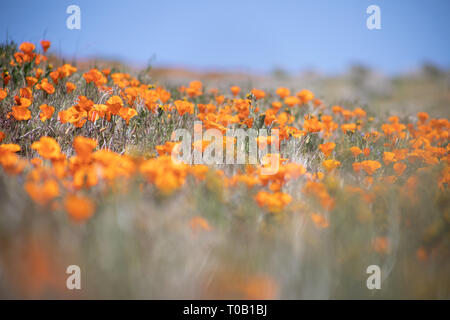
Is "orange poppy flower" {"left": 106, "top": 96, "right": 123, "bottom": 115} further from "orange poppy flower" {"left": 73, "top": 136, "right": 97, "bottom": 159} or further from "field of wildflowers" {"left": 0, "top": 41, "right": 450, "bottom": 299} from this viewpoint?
"orange poppy flower" {"left": 73, "top": 136, "right": 97, "bottom": 159}

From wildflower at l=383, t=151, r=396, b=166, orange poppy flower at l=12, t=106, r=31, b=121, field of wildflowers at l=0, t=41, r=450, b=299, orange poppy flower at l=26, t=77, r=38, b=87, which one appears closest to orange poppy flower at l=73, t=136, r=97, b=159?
field of wildflowers at l=0, t=41, r=450, b=299

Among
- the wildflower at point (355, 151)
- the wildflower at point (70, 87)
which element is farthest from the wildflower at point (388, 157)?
the wildflower at point (70, 87)

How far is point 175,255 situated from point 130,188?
43cm

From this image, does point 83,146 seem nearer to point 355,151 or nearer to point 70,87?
point 70,87

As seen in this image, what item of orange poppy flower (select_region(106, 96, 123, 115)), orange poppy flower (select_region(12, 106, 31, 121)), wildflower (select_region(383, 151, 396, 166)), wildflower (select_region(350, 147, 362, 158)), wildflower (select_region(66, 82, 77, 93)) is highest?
wildflower (select_region(66, 82, 77, 93))

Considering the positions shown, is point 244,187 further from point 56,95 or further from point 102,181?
point 56,95

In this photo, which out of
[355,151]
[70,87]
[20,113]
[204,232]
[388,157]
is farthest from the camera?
[70,87]

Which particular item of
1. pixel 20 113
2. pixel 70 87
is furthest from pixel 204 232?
pixel 70 87

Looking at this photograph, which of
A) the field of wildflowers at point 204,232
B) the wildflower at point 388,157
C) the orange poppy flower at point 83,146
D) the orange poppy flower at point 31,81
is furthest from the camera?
the orange poppy flower at point 31,81

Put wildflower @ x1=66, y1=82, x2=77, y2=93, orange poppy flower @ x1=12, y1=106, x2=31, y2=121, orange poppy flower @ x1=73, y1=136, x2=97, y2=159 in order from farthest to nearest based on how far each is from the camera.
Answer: wildflower @ x1=66, y1=82, x2=77, y2=93 → orange poppy flower @ x1=12, y1=106, x2=31, y2=121 → orange poppy flower @ x1=73, y1=136, x2=97, y2=159

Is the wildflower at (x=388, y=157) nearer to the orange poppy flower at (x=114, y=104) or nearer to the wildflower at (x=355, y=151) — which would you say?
the wildflower at (x=355, y=151)

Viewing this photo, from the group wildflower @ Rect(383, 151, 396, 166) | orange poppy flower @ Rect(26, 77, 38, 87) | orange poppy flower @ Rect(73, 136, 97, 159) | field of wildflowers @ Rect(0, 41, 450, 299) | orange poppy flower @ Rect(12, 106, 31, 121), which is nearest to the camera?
field of wildflowers @ Rect(0, 41, 450, 299)
